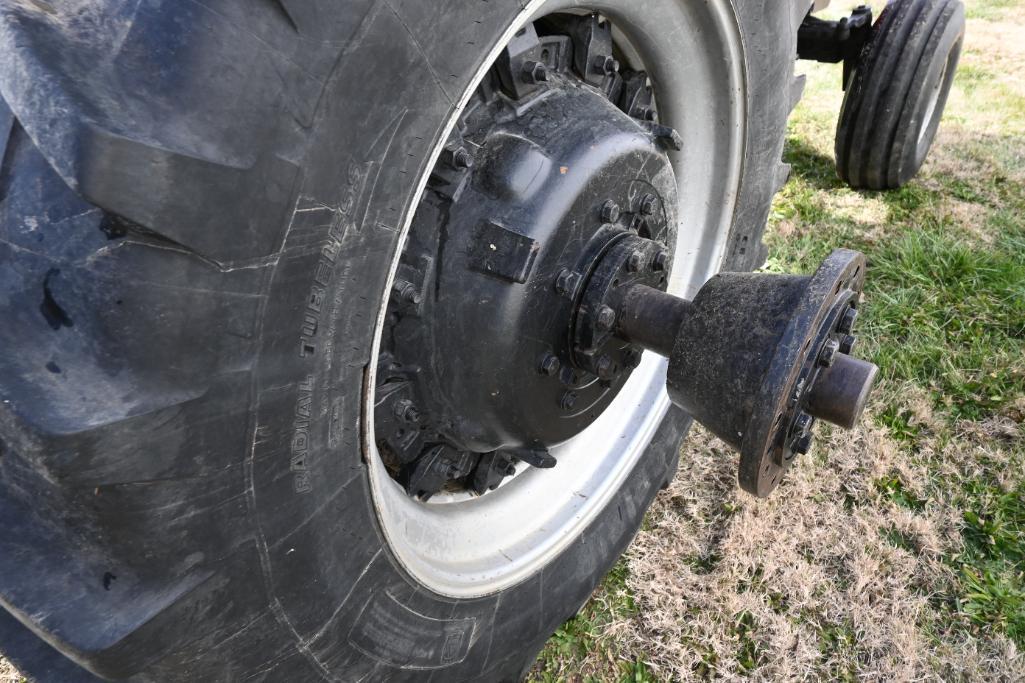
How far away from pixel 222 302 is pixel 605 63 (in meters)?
0.93

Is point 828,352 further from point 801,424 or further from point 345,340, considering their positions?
point 345,340

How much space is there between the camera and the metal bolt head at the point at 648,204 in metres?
1.33

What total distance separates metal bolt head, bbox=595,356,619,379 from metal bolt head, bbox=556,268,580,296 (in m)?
0.17

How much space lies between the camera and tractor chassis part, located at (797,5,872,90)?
298 centimetres

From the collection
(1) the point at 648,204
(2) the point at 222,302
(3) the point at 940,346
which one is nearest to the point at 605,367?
(1) the point at 648,204

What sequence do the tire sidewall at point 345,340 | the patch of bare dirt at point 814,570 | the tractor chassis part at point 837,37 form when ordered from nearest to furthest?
the tire sidewall at point 345,340 < the patch of bare dirt at point 814,570 < the tractor chassis part at point 837,37

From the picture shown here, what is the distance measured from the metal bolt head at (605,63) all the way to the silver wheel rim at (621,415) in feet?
0.20

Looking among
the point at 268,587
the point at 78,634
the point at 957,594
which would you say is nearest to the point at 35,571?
the point at 78,634

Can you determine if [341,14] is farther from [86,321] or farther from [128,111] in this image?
[86,321]

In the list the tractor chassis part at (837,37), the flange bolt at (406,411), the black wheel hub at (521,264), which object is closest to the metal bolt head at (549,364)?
the black wheel hub at (521,264)

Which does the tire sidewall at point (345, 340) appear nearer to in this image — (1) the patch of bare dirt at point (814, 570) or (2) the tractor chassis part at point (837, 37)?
(1) the patch of bare dirt at point (814, 570)

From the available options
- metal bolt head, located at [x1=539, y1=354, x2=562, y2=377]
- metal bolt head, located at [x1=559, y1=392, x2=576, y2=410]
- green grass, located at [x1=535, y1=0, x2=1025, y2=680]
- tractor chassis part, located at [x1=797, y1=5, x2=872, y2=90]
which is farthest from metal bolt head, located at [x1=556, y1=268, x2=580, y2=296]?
tractor chassis part, located at [x1=797, y1=5, x2=872, y2=90]

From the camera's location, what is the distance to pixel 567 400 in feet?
4.33

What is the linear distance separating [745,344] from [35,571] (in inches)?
37.5
